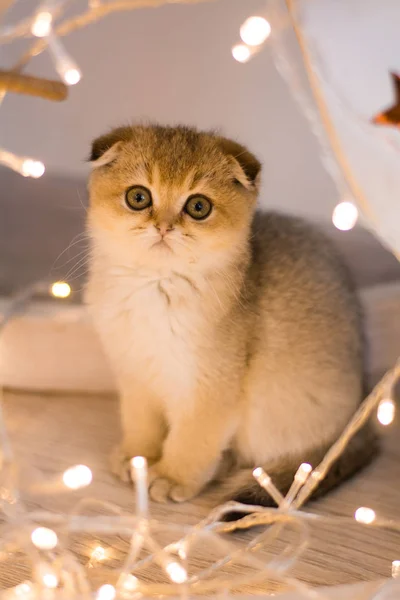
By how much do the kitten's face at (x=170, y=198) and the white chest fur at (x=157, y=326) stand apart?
0.05 meters

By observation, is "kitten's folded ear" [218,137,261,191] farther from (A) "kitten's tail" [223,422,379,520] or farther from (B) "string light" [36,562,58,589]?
(B) "string light" [36,562,58,589]

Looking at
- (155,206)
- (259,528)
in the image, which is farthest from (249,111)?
(259,528)

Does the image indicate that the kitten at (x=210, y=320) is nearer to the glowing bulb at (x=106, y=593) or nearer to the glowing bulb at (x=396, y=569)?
the glowing bulb at (x=396, y=569)

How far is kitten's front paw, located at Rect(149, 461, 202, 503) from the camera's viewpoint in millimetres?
1414

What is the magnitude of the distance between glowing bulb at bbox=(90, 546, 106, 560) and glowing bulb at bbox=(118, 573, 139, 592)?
0.14 m

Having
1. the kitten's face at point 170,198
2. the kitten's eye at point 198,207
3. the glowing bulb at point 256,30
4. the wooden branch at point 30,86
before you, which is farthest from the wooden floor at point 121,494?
the glowing bulb at point 256,30

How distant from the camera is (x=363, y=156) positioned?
1135 mm

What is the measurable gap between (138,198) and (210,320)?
287 millimetres

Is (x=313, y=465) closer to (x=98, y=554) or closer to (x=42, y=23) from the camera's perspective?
(x=98, y=554)

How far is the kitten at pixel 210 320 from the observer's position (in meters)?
1.29

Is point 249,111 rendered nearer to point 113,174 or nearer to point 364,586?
point 113,174

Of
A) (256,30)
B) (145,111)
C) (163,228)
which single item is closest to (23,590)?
(163,228)

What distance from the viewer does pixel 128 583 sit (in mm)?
1072

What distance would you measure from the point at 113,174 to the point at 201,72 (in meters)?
0.97
